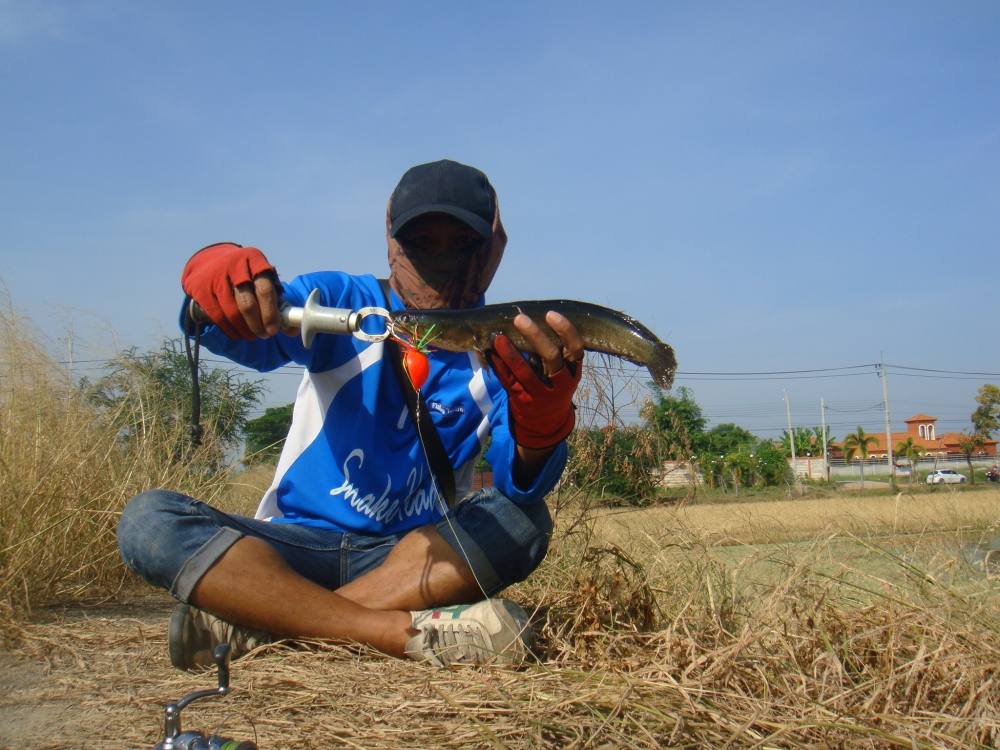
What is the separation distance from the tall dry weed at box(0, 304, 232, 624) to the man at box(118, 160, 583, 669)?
1053mm

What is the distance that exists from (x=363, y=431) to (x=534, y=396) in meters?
0.76

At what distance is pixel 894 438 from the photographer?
9725 centimetres

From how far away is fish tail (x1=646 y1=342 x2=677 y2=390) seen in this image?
8.00 feet

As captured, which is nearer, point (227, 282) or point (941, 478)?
point (227, 282)

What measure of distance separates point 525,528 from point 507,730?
3.73 feet

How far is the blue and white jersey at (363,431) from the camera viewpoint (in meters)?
2.82

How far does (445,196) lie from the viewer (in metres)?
2.92

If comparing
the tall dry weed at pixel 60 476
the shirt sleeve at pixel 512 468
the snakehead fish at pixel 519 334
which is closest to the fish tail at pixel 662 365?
the snakehead fish at pixel 519 334

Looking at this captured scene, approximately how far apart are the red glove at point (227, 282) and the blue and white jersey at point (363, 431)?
502mm

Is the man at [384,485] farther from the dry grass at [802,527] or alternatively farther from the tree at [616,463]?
the tree at [616,463]

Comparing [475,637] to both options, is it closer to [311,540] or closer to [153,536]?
[311,540]

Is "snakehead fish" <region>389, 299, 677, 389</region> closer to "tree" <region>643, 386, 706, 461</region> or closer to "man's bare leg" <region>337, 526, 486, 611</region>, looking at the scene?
"man's bare leg" <region>337, 526, 486, 611</region>

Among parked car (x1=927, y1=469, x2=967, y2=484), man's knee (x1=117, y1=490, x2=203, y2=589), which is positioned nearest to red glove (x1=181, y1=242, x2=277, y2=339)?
man's knee (x1=117, y1=490, x2=203, y2=589)

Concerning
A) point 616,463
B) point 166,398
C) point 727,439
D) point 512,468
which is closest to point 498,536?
point 512,468
